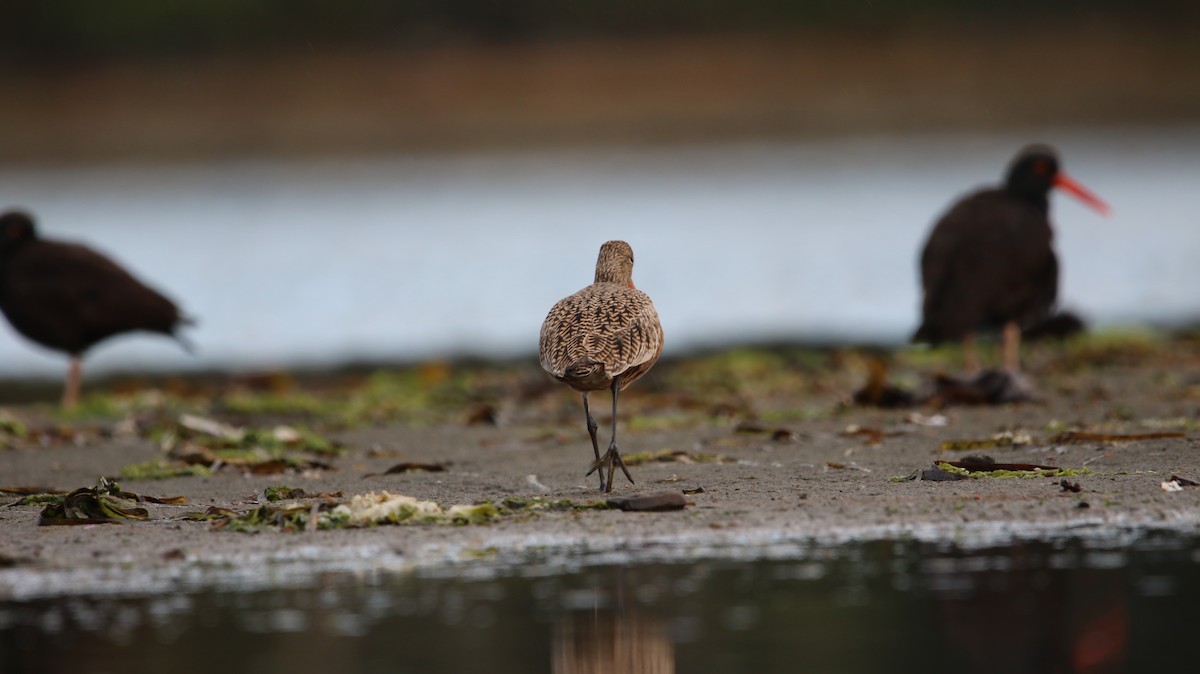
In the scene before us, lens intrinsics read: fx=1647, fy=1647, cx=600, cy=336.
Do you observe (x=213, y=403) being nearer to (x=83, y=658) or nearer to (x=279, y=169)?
(x=83, y=658)

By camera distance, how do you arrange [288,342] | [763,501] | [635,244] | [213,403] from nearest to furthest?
1. [763,501]
2. [213,403]
3. [288,342]
4. [635,244]

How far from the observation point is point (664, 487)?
6047 mm

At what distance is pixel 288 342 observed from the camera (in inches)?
611

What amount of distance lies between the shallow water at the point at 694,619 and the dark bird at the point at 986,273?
212 inches

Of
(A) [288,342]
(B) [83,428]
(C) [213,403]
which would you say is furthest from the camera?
(A) [288,342]

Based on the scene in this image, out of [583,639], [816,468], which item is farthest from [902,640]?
[816,468]

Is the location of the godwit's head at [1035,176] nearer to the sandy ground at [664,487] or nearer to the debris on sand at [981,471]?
the sandy ground at [664,487]

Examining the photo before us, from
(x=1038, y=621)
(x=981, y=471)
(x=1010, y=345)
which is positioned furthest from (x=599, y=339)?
(x=1010, y=345)

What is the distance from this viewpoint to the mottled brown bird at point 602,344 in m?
5.91

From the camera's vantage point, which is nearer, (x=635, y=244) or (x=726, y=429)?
(x=726, y=429)

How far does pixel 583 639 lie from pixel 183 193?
2472cm

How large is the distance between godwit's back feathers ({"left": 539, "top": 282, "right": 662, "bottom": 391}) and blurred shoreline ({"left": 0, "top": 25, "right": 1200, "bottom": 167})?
2283 cm

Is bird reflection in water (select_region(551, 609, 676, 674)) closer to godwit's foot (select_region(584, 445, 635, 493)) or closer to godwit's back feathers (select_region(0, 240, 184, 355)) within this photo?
godwit's foot (select_region(584, 445, 635, 493))

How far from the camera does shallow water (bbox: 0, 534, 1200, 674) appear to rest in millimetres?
3822
